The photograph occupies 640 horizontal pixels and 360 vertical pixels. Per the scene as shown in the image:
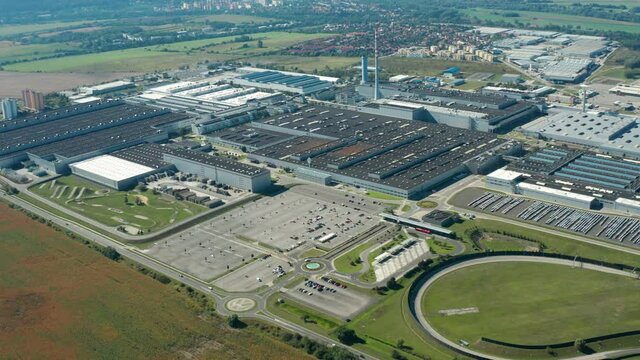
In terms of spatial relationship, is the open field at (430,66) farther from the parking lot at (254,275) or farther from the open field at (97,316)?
the open field at (97,316)

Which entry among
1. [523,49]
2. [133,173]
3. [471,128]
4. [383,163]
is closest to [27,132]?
[133,173]

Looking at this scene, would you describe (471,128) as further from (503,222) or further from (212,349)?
(212,349)

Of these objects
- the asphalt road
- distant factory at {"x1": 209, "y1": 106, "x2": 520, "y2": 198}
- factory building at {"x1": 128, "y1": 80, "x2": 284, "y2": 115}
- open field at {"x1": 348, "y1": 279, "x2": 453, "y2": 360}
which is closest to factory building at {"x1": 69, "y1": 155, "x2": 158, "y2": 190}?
the asphalt road

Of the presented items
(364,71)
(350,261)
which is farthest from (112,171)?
(364,71)

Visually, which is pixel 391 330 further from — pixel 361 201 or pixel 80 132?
pixel 80 132

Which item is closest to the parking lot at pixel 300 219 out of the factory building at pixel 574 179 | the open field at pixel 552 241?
the open field at pixel 552 241

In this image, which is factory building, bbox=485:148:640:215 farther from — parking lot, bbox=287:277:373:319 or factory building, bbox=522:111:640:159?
parking lot, bbox=287:277:373:319
